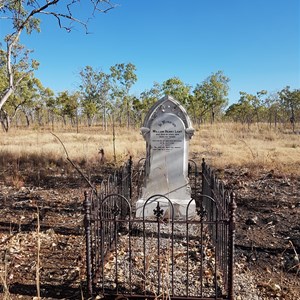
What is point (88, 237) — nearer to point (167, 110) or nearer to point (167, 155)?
point (167, 155)

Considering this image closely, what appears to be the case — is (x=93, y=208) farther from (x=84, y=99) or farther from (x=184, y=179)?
(x=84, y=99)

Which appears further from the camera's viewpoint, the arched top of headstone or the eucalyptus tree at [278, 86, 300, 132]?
the eucalyptus tree at [278, 86, 300, 132]

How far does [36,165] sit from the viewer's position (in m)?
10.6

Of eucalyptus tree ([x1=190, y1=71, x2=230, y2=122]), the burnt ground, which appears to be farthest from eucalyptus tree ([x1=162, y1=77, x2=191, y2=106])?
the burnt ground

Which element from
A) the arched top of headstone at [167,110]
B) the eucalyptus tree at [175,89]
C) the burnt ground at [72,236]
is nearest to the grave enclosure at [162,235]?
the arched top of headstone at [167,110]

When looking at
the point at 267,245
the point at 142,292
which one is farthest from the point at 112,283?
the point at 267,245

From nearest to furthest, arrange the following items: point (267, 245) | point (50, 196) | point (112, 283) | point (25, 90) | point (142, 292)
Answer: point (142, 292) < point (112, 283) < point (267, 245) < point (50, 196) < point (25, 90)

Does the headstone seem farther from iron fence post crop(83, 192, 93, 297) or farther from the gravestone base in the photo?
iron fence post crop(83, 192, 93, 297)

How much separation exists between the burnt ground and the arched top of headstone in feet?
6.89

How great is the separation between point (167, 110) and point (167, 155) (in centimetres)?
82

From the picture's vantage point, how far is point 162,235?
441 cm

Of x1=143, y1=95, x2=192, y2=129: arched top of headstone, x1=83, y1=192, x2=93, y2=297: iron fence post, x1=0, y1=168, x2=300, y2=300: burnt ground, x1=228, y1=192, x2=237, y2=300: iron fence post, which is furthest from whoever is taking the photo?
x1=143, y1=95, x2=192, y2=129: arched top of headstone

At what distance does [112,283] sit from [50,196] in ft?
13.5

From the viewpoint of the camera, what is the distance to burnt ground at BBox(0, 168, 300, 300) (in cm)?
313
